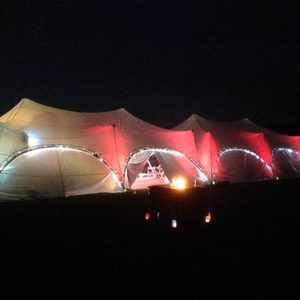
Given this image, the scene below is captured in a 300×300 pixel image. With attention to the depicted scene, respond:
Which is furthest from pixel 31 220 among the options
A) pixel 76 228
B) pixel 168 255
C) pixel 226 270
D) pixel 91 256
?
pixel 226 270

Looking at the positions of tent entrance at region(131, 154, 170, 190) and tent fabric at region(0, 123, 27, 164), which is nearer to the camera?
tent fabric at region(0, 123, 27, 164)

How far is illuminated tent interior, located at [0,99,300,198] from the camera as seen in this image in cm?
1145

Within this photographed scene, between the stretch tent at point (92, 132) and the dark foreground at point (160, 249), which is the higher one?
the stretch tent at point (92, 132)

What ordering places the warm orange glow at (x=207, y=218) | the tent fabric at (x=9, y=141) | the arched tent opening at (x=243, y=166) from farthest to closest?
the arched tent opening at (x=243, y=166) → the tent fabric at (x=9, y=141) → the warm orange glow at (x=207, y=218)

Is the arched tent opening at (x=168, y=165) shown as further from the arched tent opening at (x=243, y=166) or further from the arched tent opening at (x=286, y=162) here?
the arched tent opening at (x=286, y=162)

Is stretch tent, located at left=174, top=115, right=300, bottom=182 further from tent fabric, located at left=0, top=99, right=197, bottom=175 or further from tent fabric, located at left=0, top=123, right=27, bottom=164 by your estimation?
tent fabric, located at left=0, top=123, right=27, bottom=164

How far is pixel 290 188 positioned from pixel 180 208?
23.5 ft

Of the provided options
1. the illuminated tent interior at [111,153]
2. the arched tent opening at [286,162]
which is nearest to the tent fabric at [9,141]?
the illuminated tent interior at [111,153]

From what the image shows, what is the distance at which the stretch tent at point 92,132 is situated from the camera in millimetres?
12288

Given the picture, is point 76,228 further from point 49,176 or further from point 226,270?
point 49,176

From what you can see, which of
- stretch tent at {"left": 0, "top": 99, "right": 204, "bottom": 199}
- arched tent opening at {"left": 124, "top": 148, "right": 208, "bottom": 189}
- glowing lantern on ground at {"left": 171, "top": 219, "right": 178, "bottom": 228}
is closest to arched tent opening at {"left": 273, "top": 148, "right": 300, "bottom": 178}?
arched tent opening at {"left": 124, "top": 148, "right": 208, "bottom": 189}

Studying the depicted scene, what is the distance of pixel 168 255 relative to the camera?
542 centimetres

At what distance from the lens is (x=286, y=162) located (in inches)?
705

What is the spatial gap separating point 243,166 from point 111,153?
20.6ft
